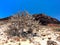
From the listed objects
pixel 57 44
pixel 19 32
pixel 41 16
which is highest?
pixel 41 16

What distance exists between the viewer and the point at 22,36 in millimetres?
20625

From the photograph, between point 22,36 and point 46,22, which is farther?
point 46,22

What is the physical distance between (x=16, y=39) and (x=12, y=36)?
1.81 metres

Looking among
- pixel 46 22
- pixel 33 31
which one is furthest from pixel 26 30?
pixel 46 22

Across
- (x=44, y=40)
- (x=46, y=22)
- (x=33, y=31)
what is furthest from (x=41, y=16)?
(x=44, y=40)

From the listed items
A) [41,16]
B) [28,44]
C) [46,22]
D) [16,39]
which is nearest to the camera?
[28,44]

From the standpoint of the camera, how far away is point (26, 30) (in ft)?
73.3

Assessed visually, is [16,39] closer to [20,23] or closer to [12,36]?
[12,36]

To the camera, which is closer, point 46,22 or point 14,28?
point 14,28

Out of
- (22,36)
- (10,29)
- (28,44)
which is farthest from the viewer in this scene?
(10,29)

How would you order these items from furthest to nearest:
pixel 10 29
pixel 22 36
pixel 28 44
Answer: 1. pixel 10 29
2. pixel 22 36
3. pixel 28 44

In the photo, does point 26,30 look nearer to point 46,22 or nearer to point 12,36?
point 12,36

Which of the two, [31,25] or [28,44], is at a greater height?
[31,25]

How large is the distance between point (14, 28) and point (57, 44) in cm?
586
